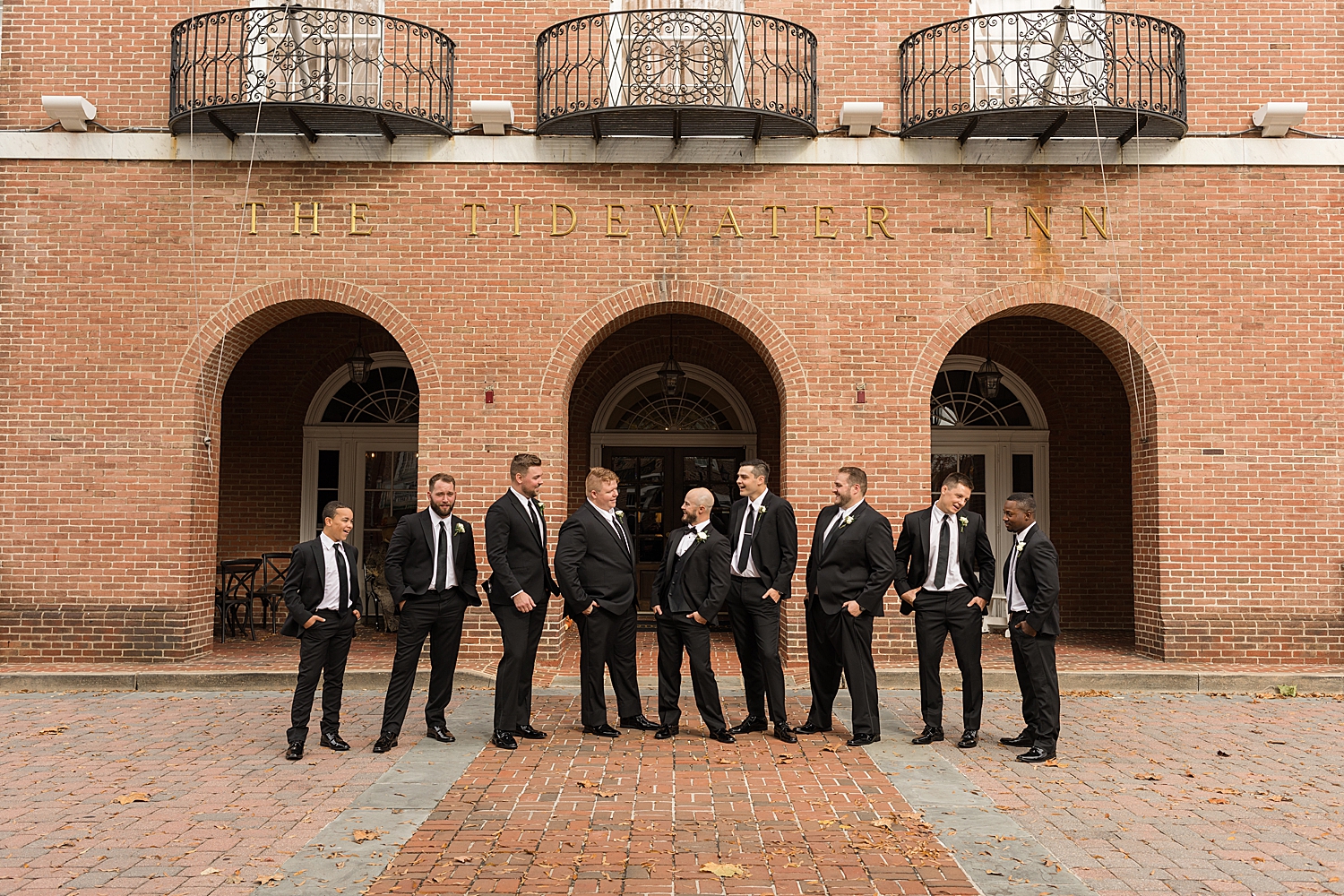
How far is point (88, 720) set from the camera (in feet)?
26.6

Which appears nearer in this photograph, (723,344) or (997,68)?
(997,68)

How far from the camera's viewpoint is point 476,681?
9695 mm

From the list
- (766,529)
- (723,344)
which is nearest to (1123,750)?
(766,529)

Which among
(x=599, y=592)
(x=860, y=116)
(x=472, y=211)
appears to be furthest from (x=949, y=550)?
(x=472, y=211)

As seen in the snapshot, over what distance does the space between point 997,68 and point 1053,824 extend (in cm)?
826

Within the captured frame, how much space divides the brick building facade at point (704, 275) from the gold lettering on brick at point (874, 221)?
30mm

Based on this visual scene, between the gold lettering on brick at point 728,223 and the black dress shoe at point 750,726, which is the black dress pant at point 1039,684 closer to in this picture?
the black dress shoe at point 750,726

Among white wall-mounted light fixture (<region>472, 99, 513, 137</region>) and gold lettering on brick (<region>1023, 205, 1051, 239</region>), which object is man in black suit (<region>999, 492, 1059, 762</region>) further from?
white wall-mounted light fixture (<region>472, 99, 513, 137</region>)

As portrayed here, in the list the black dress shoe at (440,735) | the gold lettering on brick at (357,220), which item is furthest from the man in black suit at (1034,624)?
the gold lettering on brick at (357,220)

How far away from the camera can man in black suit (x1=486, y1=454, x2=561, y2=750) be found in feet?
23.5

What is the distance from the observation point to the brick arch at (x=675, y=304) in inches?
413

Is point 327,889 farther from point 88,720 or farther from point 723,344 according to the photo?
point 723,344

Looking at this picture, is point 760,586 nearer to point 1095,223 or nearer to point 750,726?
point 750,726

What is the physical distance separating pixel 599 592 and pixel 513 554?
0.69 m
